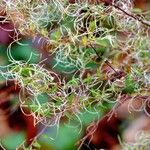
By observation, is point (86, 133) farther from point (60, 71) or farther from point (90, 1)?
point (90, 1)

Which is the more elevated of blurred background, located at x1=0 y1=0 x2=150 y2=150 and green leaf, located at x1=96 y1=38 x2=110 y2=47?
green leaf, located at x1=96 y1=38 x2=110 y2=47

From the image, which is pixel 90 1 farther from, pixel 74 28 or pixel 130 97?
pixel 130 97

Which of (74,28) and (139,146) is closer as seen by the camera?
(139,146)

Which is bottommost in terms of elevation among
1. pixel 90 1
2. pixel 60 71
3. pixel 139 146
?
pixel 139 146

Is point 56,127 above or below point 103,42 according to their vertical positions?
below

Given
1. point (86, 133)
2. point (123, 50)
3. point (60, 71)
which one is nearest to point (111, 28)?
point (123, 50)

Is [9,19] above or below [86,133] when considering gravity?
above

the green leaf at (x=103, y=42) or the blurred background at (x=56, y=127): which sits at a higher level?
the green leaf at (x=103, y=42)
